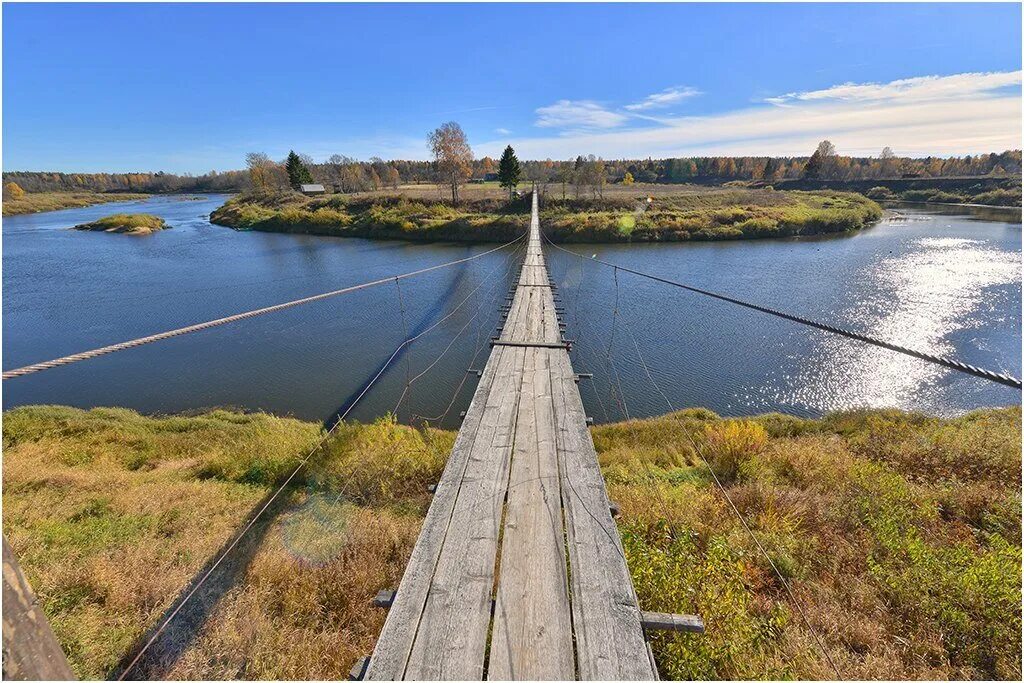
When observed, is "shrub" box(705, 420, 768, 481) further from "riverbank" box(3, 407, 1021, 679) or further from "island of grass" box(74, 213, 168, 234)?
"island of grass" box(74, 213, 168, 234)

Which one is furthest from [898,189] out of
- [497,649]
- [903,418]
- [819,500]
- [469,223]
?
[497,649]

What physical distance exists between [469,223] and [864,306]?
89.7ft

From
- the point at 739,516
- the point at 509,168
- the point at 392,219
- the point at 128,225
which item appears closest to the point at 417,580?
the point at 739,516

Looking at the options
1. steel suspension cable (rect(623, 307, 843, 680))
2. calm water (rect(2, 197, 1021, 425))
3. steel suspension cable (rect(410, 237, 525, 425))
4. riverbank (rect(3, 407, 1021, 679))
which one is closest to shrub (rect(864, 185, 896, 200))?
calm water (rect(2, 197, 1021, 425))

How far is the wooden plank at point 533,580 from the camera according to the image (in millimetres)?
2654

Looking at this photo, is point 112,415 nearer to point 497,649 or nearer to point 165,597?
point 165,597

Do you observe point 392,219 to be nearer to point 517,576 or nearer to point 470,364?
point 470,364

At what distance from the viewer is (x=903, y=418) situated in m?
10.5

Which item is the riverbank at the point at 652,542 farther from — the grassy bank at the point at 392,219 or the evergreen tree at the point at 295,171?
the evergreen tree at the point at 295,171

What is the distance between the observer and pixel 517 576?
3.11 meters

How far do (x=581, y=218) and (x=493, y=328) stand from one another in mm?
25420

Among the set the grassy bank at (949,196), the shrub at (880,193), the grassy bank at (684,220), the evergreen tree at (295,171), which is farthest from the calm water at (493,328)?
the shrub at (880,193)

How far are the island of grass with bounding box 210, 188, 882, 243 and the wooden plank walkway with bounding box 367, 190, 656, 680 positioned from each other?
111 ft

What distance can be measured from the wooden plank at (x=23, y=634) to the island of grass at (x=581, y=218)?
3619 centimetres
